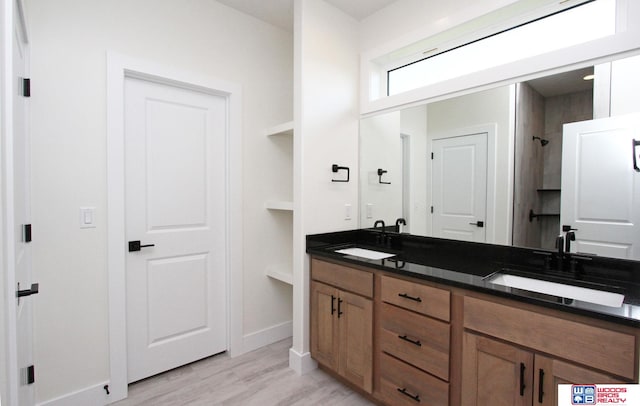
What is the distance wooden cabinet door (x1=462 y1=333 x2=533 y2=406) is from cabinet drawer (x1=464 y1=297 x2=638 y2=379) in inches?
2.1

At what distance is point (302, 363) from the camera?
2.20 metres

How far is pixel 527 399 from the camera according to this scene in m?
1.20

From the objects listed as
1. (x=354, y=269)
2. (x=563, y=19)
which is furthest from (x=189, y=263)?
(x=563, y=19)

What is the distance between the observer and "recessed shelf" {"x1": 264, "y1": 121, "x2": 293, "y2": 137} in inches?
91.4

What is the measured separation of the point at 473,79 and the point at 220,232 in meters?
2.06

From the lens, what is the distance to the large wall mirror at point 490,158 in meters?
1.50

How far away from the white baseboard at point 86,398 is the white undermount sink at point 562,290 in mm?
2281

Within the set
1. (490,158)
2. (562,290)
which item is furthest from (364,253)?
(562,290)

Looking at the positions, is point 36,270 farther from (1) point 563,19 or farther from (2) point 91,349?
(1) point 563,19

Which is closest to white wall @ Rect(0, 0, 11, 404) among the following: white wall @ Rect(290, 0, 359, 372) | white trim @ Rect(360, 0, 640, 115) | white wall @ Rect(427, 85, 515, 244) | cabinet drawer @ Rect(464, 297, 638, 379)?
white wall @ Rect(290, 0, 359, 372)

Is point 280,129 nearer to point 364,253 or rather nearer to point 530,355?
point 364,253

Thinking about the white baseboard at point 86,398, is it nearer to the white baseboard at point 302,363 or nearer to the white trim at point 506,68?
the white baseboard at point 302,363

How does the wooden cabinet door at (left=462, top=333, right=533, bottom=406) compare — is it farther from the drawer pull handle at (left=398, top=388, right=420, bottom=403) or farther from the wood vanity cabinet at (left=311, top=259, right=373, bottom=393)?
the wood vanity cabinet at (left=311, top=259, right=373, bottom=393)

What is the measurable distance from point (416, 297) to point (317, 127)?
52.6 inches
